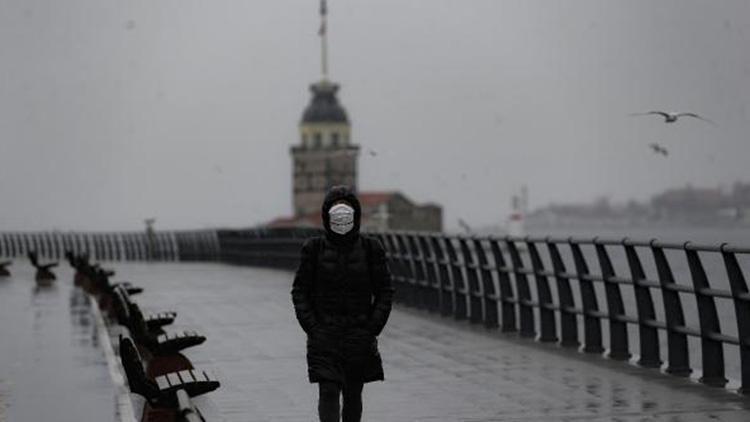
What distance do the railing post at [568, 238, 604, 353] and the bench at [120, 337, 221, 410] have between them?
8.86 meters

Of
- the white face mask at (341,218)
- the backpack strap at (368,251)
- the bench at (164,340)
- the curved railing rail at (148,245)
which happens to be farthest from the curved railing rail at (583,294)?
the curved railing rail at (148,245)

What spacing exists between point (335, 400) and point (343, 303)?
2.02ft

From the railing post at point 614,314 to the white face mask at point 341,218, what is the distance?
357 inches

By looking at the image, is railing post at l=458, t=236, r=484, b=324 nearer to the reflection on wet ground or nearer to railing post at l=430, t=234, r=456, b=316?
railing post at l=430, t=234, r=456, b=316

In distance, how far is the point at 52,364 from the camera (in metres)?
20.8

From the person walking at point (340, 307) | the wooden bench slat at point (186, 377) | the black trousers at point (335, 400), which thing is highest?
the person walking at point (340, 307)

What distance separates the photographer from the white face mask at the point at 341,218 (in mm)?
11391

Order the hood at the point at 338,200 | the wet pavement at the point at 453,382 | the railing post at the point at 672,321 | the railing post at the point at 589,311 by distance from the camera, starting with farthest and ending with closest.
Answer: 1. the railing post at the point at 589,311
2. the railing post at the point at 672,321
3. the wet pavement at the point at 453,382
4. the hood at the point at 338,200

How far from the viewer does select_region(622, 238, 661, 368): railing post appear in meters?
19.2

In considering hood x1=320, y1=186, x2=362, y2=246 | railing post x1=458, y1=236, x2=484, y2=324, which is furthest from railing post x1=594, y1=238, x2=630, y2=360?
hood x1=320, y1=186, x2=362, y2=246

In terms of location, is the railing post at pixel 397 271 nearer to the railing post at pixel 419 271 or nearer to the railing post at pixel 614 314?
the railing post at pixel 419 271

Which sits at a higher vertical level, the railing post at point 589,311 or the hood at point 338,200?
the hood at point 338,200

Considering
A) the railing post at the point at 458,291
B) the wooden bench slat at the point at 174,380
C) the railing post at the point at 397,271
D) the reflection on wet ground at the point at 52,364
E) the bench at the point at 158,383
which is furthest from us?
the railing post at the point at 397,271

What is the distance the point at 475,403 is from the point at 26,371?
20.8ft
